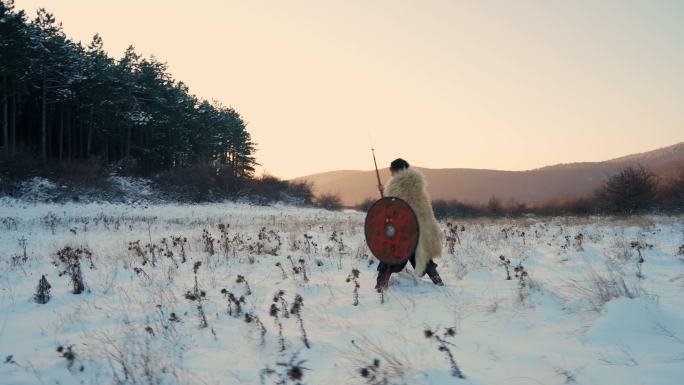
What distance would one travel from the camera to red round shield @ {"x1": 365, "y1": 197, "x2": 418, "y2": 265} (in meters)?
5.54

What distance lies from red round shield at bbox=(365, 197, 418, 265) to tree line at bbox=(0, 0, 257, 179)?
29758 millimetres

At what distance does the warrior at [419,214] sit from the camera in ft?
18.9

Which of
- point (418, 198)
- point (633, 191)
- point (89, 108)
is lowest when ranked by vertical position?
point (418, 198)

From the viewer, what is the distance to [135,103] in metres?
39.8

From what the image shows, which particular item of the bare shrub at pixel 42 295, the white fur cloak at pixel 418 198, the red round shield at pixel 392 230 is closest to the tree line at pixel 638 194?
the white fur cloak at pixel 418 198

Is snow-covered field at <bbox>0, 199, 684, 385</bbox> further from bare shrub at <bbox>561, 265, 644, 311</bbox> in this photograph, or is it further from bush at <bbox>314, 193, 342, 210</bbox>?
bush at <bbox>314, 193, 342, 210</bbox>

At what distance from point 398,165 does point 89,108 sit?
40197mm

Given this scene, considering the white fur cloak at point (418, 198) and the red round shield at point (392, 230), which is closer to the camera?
the red round shield at point (392, 230)

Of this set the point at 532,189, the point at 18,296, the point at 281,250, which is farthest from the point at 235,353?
the point at 532,189

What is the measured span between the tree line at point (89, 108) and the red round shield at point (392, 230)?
97.6 ft

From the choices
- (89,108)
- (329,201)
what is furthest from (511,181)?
(89,108)

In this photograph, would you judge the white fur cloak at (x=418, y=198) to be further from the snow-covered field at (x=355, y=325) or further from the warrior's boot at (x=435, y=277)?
the snow-covered field at (x=355, y=325)

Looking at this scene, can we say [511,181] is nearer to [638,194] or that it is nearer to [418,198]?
[638,194]

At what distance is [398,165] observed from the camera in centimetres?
604
